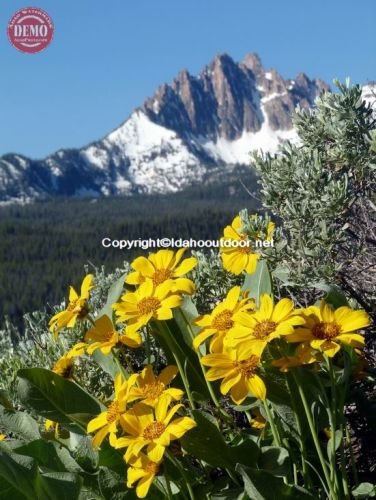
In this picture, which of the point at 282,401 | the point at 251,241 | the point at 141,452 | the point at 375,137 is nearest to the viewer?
the point at 141,452

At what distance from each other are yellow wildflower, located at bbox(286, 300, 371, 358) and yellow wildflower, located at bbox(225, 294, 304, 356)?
6 cm

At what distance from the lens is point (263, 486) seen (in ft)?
5.38

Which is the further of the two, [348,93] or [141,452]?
[348,93]

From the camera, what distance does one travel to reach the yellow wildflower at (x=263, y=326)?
1.59 m

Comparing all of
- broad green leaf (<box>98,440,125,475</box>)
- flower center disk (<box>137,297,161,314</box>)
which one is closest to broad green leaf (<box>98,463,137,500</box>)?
broad green leaf (<box>98,440,125,475</box>)

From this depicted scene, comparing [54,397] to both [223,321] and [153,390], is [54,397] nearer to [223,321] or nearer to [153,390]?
[153,390]

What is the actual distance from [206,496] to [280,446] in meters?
0.26

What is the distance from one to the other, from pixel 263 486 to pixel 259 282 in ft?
2.79

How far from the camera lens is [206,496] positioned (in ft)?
6.17

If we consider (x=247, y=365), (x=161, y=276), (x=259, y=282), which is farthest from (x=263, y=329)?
(x=259, y=282)

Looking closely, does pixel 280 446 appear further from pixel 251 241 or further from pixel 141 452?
pixel 251 241

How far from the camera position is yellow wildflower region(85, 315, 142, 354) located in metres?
1.93

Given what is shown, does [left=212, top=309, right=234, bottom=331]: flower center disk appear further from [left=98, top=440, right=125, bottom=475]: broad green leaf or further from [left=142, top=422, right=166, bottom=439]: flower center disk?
[left=98, top=440, right=125, bottom=475]: broad green leaf

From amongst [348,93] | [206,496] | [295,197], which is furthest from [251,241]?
[206,496]
